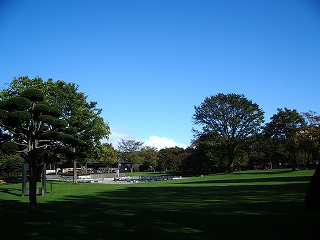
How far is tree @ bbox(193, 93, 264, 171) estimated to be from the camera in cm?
5803

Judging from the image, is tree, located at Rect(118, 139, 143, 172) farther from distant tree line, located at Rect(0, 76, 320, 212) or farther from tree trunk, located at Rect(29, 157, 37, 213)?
tree trunk, located at Rect(29, 157, 37, 213)

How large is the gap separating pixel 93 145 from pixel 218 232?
112 feet

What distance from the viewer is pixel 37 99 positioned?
1317 cm

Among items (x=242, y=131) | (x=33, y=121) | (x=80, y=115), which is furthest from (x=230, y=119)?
(x=33, y=121)

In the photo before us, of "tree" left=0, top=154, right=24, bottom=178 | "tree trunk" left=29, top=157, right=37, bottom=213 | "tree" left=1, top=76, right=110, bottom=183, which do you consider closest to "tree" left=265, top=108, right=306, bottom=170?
"tree" left=1, top=76, right=110, bottom=183

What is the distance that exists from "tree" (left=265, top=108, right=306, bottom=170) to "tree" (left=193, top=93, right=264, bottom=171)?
2.35m

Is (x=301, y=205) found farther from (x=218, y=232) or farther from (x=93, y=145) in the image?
(x=93, y=145)

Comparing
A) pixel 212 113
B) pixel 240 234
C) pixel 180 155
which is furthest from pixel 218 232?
→ pixel 180 155

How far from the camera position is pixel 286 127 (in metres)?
56.1

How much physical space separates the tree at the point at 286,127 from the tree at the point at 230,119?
2349 millimetres

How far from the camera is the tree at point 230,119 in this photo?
5803 cm

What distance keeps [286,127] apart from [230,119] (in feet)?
32.9

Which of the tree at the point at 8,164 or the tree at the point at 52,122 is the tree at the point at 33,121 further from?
the tree at the point at 8,164

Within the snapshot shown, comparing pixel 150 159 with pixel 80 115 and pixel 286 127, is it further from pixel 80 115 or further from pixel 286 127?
pixel 80 115
